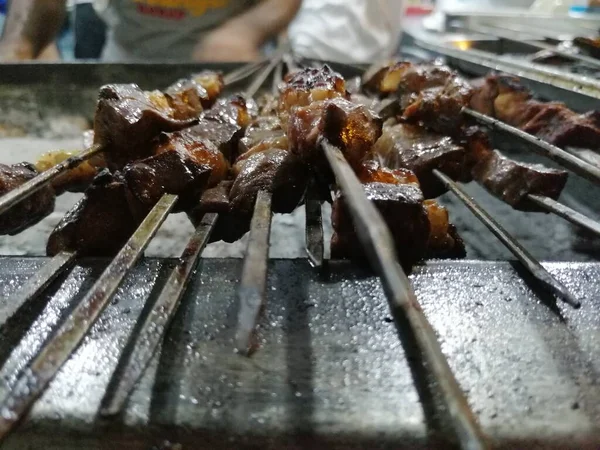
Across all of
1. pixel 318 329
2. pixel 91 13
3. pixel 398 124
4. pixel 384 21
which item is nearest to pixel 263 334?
pixel 318 329

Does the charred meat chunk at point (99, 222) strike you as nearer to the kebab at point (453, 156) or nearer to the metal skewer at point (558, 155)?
the kebab at point (453, 156)

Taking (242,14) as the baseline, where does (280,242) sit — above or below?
below

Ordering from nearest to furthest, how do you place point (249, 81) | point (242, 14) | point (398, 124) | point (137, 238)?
1. point (137, 238)
2. point (398, 124)
3. point (249, 81)
4. point (242, 14)

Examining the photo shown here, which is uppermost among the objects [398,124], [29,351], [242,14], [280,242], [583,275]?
[242,14]

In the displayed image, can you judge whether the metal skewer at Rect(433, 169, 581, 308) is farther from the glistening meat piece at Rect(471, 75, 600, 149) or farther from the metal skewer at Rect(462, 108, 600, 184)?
the glistening meat piece at Rect(471, 75, 600, 149)

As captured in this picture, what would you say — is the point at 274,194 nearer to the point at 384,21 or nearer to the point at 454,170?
the point at 454,170

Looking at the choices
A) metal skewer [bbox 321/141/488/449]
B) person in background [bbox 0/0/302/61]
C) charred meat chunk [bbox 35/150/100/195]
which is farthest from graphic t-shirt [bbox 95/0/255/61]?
metal skewer [bbox 321/141/488/449]
